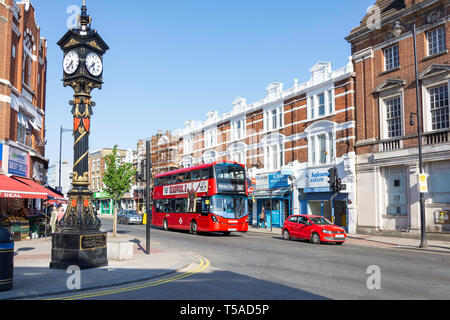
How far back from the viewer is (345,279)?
32.9ft

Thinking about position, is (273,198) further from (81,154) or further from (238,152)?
(81,154)

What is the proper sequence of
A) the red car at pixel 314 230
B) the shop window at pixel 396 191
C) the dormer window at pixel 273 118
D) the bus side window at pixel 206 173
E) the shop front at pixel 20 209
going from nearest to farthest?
the shop front at pixel 20 209, the red car at pixel 314 230, the shop window at pixel 396 191, the bus side window at pixel 206 173, the dormer window at pixel 273 118

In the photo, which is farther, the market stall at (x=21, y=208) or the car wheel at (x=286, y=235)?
the car wheel at (x=286, y=235)

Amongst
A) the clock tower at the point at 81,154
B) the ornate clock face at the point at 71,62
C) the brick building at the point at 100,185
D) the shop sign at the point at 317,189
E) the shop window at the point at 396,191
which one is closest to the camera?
the clock tower at the point at 81,154

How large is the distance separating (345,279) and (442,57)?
60.0 feet

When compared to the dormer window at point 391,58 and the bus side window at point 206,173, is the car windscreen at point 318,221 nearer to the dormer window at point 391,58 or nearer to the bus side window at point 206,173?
the bus side window at point 206,173

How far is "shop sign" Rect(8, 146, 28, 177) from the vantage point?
2145 cm

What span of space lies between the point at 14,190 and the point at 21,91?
7.79 metres

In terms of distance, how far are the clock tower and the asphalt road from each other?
3203mm

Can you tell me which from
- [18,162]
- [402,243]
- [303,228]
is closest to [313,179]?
[303,228]

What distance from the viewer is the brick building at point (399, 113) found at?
22984mm

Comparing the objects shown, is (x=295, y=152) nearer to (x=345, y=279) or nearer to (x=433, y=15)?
(x=433, y=15)

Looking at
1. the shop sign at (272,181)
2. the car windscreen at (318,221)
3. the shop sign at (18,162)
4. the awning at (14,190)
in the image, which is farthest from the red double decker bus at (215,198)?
the shop sign at (18,162)

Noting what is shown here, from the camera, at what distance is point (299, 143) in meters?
33.3
